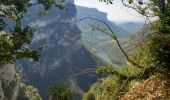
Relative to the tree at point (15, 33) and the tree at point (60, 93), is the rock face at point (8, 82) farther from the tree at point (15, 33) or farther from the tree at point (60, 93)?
the tree at point (60, 93)

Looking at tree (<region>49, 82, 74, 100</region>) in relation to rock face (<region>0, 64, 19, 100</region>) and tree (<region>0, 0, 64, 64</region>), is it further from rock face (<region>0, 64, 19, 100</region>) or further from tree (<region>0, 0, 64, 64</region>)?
rock face (<region>0, 64, 19, 100</region>)

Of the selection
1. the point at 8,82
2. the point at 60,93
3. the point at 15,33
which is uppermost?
the point at 60,93

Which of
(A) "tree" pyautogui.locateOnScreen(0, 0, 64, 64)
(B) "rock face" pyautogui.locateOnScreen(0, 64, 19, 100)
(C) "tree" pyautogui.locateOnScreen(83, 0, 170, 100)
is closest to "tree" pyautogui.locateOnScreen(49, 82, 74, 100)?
(C) "tree" pyautogui.locateOnScreen(83, 0, 170, 100)

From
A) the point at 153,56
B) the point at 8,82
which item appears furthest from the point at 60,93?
the point at 8,82

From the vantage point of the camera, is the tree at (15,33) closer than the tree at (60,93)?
No

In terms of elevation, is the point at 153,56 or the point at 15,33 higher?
the point at 153,56

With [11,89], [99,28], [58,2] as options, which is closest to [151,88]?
[99,28]

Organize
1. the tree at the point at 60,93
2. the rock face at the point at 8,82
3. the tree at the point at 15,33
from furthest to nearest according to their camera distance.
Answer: the rock face at the point at 8,82 → the tree at the point at 15,33 → the tree at the point at 60,93

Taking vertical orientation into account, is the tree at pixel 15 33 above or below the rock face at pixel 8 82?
above

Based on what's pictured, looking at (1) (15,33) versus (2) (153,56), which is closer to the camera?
(2) (153,56)

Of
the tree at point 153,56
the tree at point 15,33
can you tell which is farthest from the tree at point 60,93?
the tree at point 15,33

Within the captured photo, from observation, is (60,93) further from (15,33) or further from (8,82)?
(8,82)

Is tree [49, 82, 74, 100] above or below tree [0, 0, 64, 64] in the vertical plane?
above

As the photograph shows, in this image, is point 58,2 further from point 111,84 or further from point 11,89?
point 11,89
